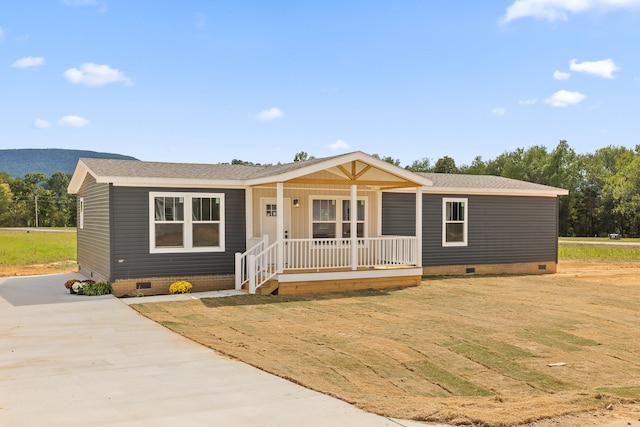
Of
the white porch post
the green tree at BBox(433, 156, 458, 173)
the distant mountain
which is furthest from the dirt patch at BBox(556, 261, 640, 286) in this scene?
the distant mountain

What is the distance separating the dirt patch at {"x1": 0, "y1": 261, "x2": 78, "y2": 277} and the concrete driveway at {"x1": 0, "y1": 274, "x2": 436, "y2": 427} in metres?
9.65

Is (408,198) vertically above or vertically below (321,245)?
above

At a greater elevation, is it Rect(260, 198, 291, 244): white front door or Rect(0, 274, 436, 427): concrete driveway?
Rect(260, 198, 291, 244): white front door

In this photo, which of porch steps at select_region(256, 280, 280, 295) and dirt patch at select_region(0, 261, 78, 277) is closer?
porch steps at select_region(256, 280, 280, 295)

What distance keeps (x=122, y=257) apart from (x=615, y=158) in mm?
57413

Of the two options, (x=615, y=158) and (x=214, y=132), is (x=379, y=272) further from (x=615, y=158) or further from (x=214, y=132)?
(x=615, y=158)

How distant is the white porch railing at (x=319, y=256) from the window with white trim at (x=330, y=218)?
489 millimetres

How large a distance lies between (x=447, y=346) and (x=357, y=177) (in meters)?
6.27

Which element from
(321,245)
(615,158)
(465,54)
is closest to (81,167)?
(321,245)

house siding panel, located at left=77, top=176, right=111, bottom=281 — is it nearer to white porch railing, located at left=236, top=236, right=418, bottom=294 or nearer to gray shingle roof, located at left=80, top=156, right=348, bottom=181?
gray shingle roof, located at left=80, top=156, right=348, bottom=181

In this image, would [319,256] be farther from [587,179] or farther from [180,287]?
[587,179]

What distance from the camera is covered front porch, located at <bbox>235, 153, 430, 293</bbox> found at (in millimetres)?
12469

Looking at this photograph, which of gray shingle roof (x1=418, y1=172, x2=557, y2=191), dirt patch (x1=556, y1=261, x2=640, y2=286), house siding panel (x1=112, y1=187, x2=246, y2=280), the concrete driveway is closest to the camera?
the concrete driveway

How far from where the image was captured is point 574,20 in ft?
66.6
